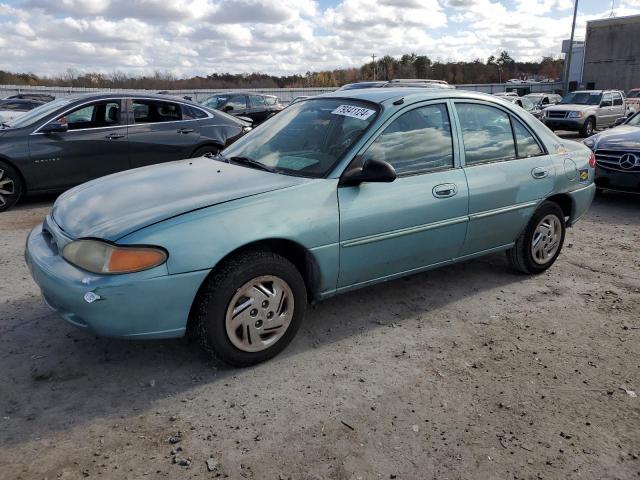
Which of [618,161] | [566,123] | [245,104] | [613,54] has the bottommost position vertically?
[566,123]

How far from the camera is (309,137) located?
399 cm

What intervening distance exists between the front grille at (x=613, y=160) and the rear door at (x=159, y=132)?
19.9ft

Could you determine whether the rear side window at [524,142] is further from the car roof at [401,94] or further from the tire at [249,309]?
the tire at [249,309]

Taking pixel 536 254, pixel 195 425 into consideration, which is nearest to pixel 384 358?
pixel 195 425

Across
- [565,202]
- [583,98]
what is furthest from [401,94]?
[583,98]

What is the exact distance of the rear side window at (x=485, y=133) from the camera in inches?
167

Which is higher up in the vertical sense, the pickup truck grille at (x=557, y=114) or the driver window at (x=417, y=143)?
the driver window at (x=417, y=143)

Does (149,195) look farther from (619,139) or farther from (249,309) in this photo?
(619,139)

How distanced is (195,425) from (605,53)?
172 ft

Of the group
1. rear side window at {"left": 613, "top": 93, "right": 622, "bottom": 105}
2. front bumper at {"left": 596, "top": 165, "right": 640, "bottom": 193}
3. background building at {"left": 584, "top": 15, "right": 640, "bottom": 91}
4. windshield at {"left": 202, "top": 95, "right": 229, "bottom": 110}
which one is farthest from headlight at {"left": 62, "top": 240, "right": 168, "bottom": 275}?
background building at {"left": 584, "top": 15, "right": 640, "bottom": 91}

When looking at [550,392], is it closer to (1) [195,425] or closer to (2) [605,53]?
(1) [195,425]

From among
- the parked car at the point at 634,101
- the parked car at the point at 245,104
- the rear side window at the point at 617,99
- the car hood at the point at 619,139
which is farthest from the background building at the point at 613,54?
the car hood at the point at 619,139

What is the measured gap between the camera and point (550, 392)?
316cm

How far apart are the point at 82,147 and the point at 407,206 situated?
5.52 meters
